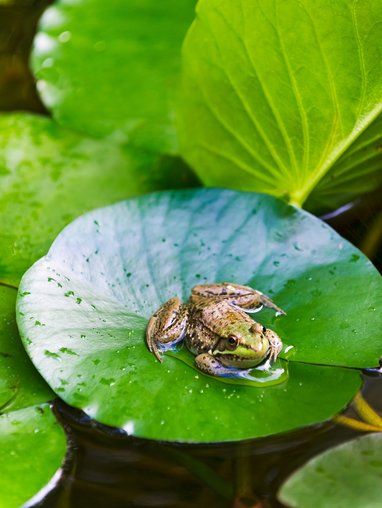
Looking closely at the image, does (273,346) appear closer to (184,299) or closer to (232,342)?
(232,342)

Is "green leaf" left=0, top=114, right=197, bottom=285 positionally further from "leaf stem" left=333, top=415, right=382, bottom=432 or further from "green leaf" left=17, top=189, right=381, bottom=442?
"leaf stem" left=333, top=415, right=382, bottom=432

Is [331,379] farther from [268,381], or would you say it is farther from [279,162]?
[279,162]

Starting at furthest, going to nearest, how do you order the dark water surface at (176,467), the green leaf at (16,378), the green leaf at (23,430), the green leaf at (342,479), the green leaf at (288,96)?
the green leaf at (288,96)
the green leaf at (16,378)
the dark water surface at (176,467)
the green leaf at (23,430)
the green leaf at (342,479)

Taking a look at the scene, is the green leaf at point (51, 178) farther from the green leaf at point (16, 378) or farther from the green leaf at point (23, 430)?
the green leaf at point (23, 430)

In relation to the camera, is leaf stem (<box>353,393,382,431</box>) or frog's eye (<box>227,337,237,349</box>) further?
frog's eye (<box>227,337,237,349</box>)

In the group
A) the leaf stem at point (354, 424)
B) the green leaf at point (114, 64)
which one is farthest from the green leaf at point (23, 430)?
the green leaf at point (114, 64)

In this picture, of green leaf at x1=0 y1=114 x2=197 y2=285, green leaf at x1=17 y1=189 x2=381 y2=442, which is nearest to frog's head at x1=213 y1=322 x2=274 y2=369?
green leaf at x1=17 y1=189 x2=381 y2=442
